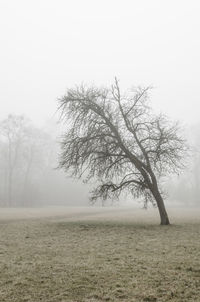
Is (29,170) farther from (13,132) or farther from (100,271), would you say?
(100,271)

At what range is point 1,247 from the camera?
1638cm

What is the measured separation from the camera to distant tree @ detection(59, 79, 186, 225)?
26.6 meters

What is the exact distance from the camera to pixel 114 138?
1068 inches

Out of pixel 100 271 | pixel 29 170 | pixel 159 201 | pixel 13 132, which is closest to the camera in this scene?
pixel 100 271

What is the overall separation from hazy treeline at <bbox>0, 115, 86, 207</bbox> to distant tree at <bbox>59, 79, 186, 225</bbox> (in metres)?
41.1

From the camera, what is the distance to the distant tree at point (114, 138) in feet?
87.4

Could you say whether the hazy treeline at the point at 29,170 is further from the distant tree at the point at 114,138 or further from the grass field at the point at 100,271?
the grass field at the point at 100,271

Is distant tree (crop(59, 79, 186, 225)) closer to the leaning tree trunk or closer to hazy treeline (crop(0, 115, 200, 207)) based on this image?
the leaning tree trunk

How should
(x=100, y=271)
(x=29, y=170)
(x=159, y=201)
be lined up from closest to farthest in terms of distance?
(x=100, y=271) → (x=159, y=201) → (x=29, y=170)

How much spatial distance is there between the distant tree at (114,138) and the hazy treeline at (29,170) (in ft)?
135

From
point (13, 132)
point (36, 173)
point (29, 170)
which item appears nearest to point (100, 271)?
point (13, 132)

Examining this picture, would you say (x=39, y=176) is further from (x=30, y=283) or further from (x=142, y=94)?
(x=30, y=283)

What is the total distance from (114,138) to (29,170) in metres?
56.3

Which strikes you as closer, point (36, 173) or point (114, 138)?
point (114, 138)
